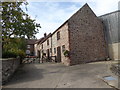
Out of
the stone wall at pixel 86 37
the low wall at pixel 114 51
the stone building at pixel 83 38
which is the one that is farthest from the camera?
the low wall at pixel 114 51

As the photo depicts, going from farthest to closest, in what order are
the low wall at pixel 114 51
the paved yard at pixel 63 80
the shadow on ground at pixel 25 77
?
the low wall at pixel 114 51
the shadow on ground at pixel 25 77
the paved yard at pixel 63 80

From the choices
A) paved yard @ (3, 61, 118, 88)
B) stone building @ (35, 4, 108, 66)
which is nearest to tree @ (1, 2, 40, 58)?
paved yard @ (3, 61, 118, 88)

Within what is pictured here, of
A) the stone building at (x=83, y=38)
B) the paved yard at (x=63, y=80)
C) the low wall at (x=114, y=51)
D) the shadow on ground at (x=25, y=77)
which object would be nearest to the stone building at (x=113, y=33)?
the low wall at (x=114, y=51)

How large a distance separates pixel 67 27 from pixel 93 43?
4.42 meters

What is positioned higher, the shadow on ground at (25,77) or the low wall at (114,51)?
the low wall at (114,51)

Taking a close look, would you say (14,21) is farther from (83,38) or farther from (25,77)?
(83,38)

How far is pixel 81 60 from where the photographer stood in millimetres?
13102

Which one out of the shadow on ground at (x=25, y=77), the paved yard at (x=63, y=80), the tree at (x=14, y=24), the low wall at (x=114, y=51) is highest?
the tree at (x=14, y=24)

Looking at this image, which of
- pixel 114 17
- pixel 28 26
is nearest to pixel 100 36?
pixel 114 17

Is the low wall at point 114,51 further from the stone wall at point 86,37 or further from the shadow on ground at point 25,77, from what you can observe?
the shadow on ground at point 25,77

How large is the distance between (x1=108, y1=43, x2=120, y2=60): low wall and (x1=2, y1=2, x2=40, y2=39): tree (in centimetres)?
1111

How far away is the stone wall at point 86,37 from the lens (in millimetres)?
13031

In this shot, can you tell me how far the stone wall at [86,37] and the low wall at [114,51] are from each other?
2.57ft

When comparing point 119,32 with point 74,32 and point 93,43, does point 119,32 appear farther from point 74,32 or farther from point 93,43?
point 74,32
